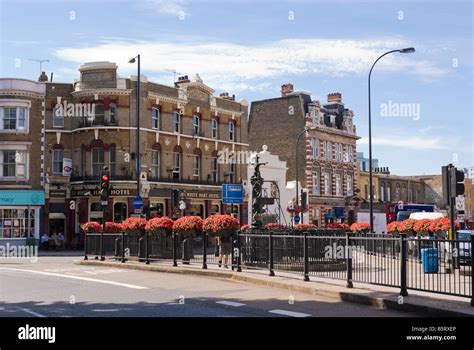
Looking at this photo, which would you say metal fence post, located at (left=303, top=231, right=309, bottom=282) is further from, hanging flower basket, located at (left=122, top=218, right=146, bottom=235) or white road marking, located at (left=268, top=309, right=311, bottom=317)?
hanging flower basket, located at (left=122, top=218, right=146, bottom=235)

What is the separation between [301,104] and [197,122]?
50.4 feet

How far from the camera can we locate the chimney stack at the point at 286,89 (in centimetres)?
6456

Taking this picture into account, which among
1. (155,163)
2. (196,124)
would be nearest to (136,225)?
(155,163)

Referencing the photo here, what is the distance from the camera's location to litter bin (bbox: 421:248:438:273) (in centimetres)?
1337

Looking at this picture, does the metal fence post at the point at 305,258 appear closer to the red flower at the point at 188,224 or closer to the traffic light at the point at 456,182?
the traffic light at the point at 456,182

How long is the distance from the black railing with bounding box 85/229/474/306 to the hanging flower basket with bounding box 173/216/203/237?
293 mm

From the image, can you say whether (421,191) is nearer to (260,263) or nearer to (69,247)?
(69,247)

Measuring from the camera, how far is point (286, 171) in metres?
59.8

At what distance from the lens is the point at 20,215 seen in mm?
40625

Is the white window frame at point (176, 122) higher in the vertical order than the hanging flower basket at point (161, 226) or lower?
higher

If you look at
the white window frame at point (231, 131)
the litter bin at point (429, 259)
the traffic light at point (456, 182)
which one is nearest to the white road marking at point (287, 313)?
the litter bin at point (429, 259)

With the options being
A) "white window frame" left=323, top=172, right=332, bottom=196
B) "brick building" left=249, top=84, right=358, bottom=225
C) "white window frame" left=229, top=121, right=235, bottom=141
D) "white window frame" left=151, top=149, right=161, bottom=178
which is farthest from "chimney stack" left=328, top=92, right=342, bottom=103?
"white window frame" left=151, top=149, right=161, bottom=178

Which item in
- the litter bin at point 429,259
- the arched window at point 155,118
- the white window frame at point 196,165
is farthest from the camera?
the white window frame at point 196,165
